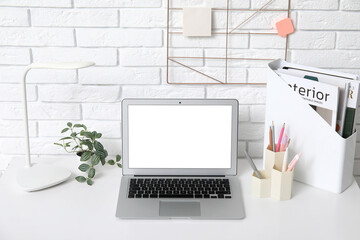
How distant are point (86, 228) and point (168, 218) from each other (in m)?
0.20

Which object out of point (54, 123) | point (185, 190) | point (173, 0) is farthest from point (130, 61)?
point (185, 190)

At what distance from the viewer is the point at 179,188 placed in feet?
4.36

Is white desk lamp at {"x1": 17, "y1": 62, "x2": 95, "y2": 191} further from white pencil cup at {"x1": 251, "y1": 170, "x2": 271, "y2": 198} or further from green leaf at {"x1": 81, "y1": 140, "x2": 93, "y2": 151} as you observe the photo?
white pencil cup at {"x1": 251, "y1": 170, "x2": 271, "y2": 198}

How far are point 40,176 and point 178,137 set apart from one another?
1.36 feet

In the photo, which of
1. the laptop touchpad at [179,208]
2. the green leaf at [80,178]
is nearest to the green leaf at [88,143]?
the green leaf at [80,178]

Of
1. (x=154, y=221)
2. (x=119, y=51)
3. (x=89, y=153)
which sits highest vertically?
(x=119, y=51)

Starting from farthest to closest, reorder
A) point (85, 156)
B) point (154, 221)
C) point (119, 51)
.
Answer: point (119, 51) → point (85, 156) → point (154, 221)

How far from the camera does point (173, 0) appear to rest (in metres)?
1.46

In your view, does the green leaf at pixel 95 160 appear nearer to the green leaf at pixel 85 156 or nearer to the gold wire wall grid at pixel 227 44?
the green leaf at pixel 85 156

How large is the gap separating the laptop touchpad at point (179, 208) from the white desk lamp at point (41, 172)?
12.9 inches

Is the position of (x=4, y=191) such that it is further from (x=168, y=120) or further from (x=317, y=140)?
(x=317, y=140)

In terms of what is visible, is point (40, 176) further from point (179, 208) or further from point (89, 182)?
point (179, 208)

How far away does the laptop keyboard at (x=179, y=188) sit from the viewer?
1298 mm

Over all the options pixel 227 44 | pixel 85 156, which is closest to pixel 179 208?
pixel 85 156
